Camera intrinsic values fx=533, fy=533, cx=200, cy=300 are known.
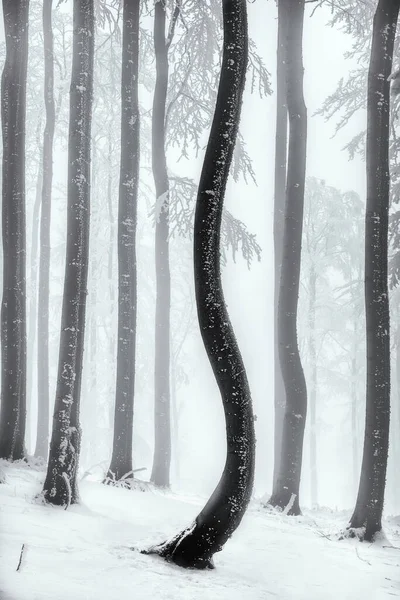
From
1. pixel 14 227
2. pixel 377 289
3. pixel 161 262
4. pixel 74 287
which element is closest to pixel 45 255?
pixel 161 262

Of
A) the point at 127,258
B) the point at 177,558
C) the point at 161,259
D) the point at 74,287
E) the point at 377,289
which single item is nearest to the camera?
the point at 177,558

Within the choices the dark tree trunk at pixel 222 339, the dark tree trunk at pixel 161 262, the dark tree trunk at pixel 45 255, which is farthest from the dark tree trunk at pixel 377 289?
the dark tree trunk at pixel 45 255

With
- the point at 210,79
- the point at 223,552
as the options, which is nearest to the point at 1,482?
the point at 223,552

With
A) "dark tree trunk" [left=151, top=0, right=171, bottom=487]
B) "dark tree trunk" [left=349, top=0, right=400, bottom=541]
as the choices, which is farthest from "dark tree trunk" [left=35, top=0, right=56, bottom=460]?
"dark tree trunk" [left=349, top=0, right=400, bottom=541]

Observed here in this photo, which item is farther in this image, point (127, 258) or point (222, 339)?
point (127, 258)

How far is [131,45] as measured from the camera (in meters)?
8.77

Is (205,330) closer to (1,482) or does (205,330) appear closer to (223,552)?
(223,552)

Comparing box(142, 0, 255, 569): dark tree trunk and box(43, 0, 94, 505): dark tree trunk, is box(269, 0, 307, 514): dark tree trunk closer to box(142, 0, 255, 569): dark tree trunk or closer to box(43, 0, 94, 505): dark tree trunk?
box(43, 0, 94, 505): dark tree trunk

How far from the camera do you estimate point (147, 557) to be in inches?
169

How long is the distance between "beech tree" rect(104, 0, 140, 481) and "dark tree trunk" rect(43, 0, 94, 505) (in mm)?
1881

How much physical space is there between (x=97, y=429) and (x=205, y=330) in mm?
19270

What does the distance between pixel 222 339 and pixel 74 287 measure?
255cm

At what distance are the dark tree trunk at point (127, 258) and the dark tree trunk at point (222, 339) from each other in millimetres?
4121

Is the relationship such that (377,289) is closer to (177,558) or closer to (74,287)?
(74,287)
